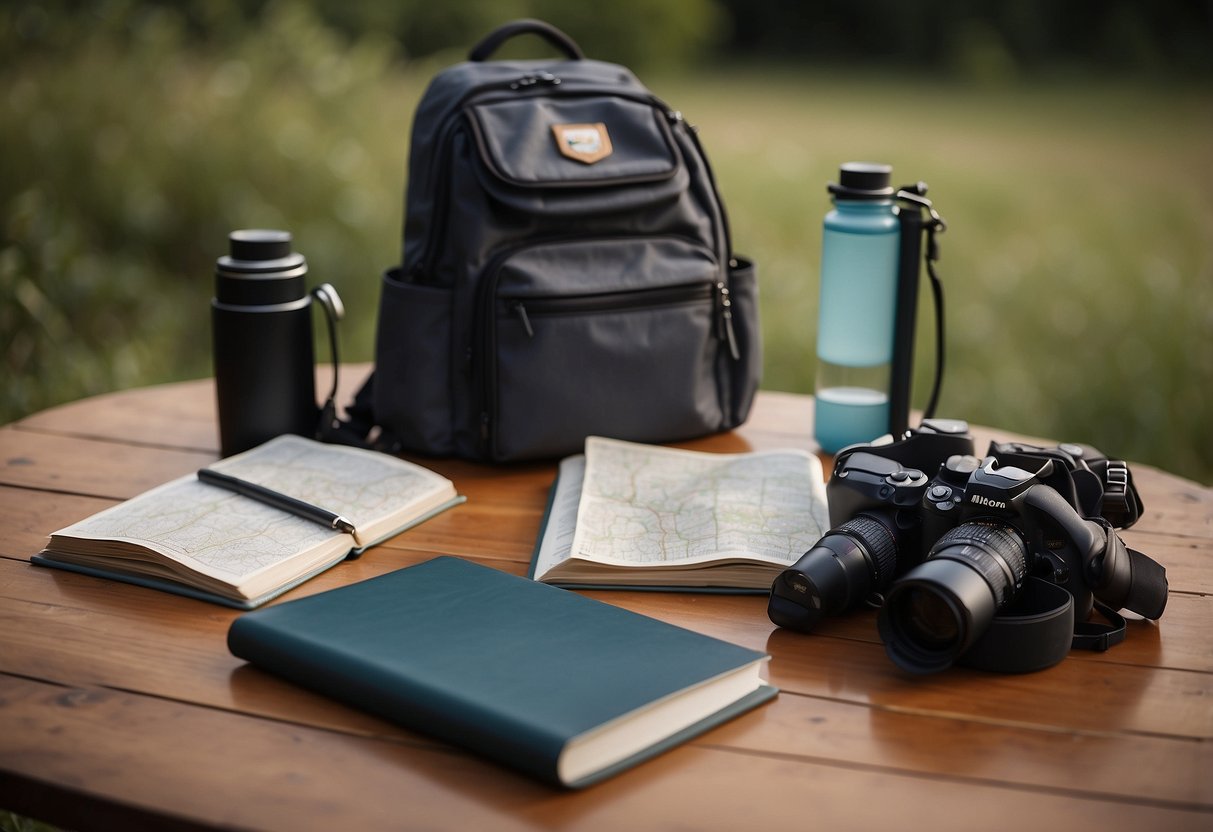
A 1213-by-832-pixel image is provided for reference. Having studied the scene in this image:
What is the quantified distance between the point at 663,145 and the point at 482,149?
0.24m

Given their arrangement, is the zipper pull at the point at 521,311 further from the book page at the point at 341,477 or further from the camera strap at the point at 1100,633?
the camera strap at the point at 1100,633

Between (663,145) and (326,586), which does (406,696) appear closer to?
(326,586)

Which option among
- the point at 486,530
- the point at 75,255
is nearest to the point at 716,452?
the point at 486,530

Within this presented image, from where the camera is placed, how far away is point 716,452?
147 centimetres

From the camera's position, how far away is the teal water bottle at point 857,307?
1393 mm

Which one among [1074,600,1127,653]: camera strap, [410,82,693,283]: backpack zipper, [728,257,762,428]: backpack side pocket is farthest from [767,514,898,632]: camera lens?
[410,82,693,283]: backpack zipper

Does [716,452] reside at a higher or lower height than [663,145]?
lower

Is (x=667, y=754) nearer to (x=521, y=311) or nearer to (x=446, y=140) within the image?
(x=521, y=311)

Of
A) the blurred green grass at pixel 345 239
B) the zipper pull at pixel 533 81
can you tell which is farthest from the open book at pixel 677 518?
the blurred green grass at pixel 345 239

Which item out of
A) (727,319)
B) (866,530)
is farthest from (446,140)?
(866,530)

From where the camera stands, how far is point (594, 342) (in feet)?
4.60

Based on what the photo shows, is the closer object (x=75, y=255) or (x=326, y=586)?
(x=326, y=586)

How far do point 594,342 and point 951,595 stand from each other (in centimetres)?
64

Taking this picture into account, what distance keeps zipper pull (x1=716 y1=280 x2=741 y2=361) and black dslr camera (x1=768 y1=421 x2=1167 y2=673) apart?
0.43 m
